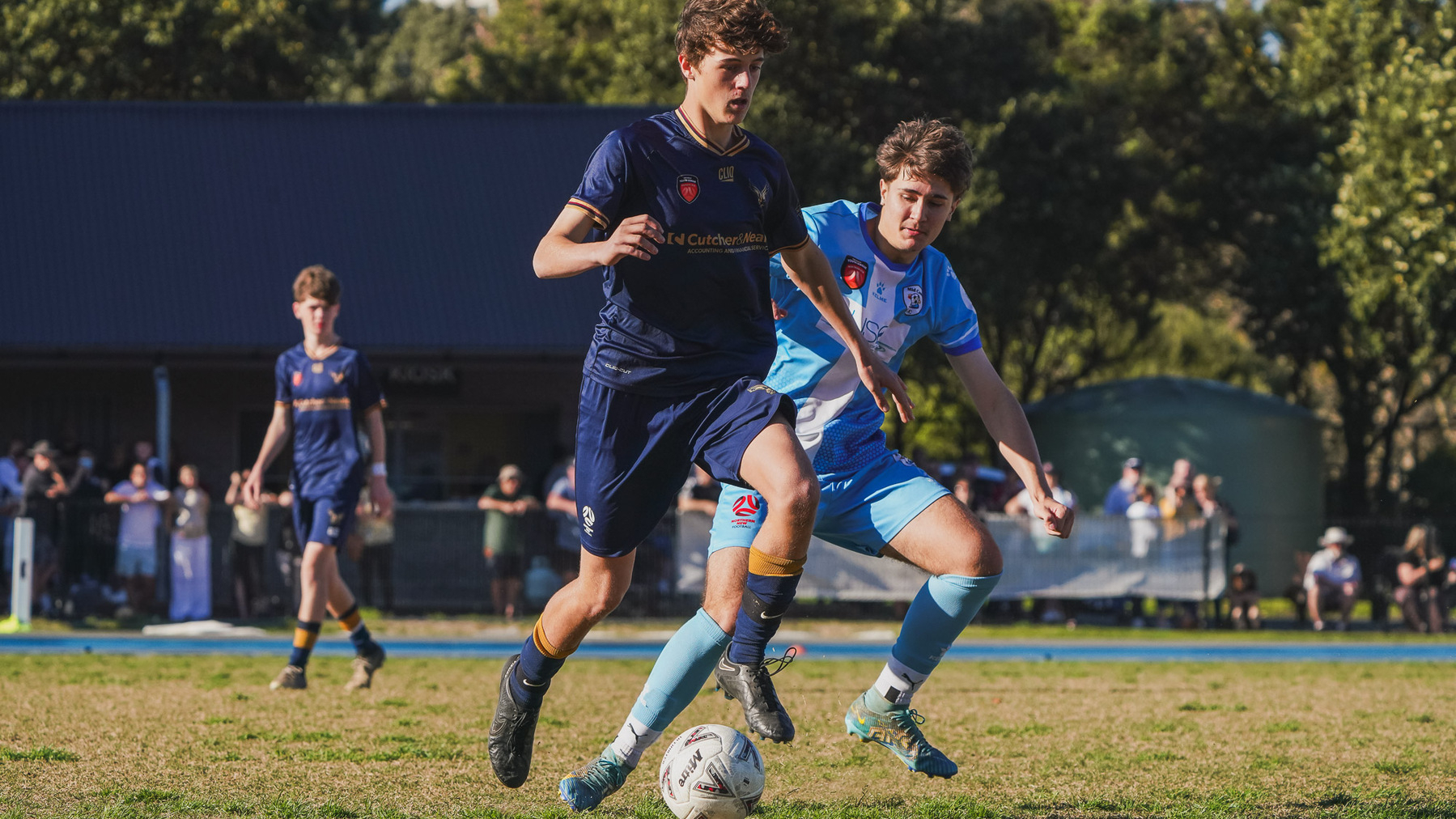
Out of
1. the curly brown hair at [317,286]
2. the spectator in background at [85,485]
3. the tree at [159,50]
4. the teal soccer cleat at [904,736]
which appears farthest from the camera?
the tree at [159,50]

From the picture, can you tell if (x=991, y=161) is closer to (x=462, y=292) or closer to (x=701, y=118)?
(x=462, y=292)

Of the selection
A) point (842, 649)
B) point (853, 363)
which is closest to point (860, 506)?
point (853, 363)

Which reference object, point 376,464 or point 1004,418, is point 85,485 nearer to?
point 376,464

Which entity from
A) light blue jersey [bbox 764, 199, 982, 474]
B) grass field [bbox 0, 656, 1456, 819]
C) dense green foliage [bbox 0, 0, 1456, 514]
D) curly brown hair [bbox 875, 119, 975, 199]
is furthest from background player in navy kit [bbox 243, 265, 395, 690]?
dense green foliage [bbox 0, 0, 1456, 514]

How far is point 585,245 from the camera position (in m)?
4.41

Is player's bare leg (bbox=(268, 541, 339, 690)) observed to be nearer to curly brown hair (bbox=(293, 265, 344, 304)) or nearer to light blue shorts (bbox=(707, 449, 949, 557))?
curly brown hair (bbox=(293, 265, 344, 304))

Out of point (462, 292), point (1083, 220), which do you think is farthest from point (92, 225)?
point (1083, 220)

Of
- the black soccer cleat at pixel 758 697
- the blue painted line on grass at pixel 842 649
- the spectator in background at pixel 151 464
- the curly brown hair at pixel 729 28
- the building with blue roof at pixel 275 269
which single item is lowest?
the blue painted line on grass at pixel 842 649

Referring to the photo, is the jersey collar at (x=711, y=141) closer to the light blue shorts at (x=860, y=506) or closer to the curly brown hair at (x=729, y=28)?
the curly brown hair at (x=729, y=28)

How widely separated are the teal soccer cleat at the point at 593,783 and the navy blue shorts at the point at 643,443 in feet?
2.19

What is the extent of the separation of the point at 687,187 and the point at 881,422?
1.51 m

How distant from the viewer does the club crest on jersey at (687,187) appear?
4637 mm

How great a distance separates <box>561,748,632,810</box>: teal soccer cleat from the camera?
15.6ft

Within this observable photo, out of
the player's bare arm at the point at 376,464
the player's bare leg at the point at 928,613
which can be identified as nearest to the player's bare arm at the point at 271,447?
the player's bare arm at the point at 376,464
